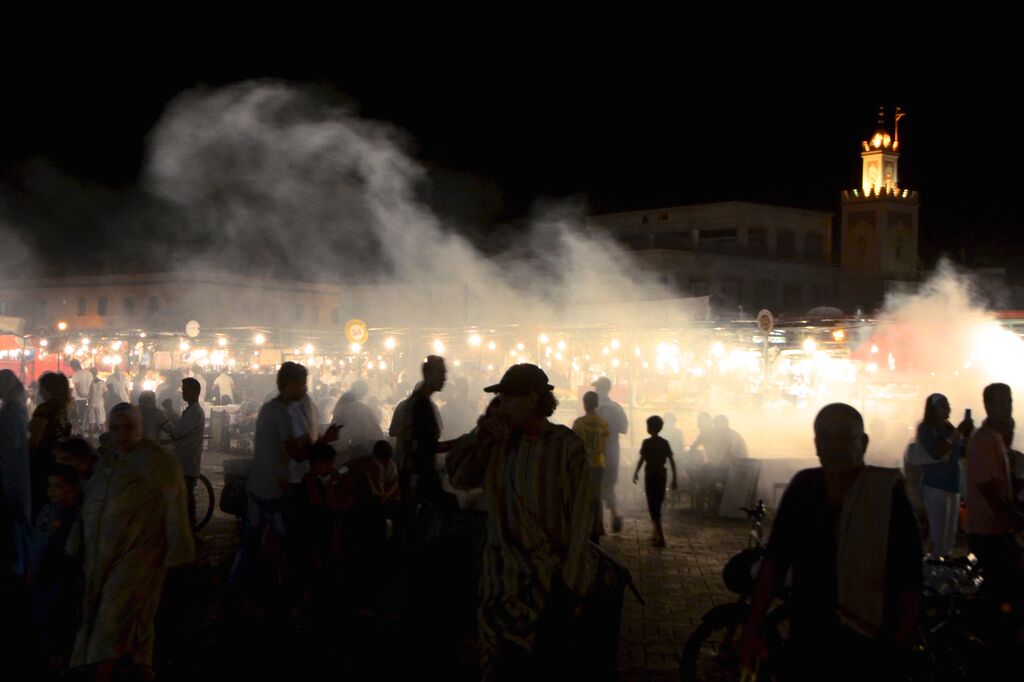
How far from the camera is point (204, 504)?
41.3 ft

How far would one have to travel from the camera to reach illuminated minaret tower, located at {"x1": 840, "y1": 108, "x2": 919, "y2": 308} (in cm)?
5678

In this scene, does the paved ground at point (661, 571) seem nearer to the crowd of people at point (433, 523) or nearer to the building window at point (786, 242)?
the crowd of people at point (433, 523)

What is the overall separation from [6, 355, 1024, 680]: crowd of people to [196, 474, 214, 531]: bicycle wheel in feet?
4.18

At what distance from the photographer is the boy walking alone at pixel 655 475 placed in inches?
401

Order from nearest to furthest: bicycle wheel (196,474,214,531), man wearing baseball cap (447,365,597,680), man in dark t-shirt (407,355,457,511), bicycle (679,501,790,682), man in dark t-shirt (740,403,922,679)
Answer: man in dark t-shirt (740,403,922,679), man wearing baseball cap (447,365,597,680), bicycle (679,501,790,682), man in dark t-shirt (407,355,457,511), bicycle wheel (196,474,214,531)

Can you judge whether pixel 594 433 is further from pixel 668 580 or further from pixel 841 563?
pixel 841 563

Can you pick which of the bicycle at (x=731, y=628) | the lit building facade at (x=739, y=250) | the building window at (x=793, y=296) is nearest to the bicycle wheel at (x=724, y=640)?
the bicycle at (x=731, y=628)

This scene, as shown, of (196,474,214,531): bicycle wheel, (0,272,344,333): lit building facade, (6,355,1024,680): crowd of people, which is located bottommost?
(196,474,214,531): bicycle wheel

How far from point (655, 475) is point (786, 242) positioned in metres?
51.4

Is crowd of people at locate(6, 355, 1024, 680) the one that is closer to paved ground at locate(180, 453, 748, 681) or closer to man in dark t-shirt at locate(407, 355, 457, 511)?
man in dark t-shirt at locate(407, 355, 457, 511)

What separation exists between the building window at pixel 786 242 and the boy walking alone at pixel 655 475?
50.0m

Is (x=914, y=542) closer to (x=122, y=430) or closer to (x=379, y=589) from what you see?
(x=122, y=430)

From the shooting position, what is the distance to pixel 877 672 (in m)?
Answer: 3.34

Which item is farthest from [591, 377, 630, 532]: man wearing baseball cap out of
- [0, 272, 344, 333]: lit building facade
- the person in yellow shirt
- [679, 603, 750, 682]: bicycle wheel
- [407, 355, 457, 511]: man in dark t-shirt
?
[0, 272, 344, 333]: lit building facade
